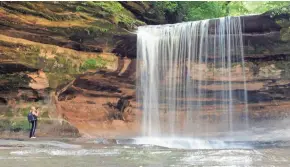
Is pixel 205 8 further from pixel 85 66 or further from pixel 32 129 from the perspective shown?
pixel 32 129

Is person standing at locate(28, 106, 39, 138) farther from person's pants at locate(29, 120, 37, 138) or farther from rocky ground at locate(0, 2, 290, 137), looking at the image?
rocky ground at locate(0, 2, 290, 137)

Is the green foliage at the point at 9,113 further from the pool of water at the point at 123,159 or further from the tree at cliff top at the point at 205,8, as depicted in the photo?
the tree at cliff top at the point at 205,8

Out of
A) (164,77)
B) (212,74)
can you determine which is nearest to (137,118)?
(164,77)

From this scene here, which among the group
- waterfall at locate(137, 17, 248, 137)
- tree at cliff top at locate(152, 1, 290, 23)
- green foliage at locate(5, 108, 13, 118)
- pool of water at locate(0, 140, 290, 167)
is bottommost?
pool of water at locate(0, 140, 290, 167)

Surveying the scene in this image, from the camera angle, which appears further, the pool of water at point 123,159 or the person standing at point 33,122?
the person standing at point 33,122

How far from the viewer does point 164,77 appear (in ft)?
62.2

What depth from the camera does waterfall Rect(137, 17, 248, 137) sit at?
17.9 meters

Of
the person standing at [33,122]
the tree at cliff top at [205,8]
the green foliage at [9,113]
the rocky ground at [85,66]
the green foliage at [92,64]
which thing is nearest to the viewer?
the person standing at [33,122]

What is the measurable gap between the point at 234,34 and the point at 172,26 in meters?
3.08

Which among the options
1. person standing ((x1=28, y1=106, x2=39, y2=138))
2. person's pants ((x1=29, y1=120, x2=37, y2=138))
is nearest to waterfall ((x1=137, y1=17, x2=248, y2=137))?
person standing ((x1=28, y1=106, x2=39, y2=138))

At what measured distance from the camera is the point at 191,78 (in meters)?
18.7

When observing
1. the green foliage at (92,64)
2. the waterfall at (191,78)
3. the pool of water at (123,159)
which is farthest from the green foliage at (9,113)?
the waterfall at (191,78)

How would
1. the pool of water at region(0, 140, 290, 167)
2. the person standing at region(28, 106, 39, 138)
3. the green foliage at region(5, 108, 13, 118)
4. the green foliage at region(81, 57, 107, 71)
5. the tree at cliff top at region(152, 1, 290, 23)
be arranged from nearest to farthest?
the pool of water at region(0, 140, 290, 167) → the person standing at region(28, 106, 39, 138) → the green foliage at region(5, 108, 13, 118) → the green foliage at region(81, 57, 107, 71) → the tree at cliff top at region(152, 1, 290, 23)

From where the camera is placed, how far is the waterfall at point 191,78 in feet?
58.7
